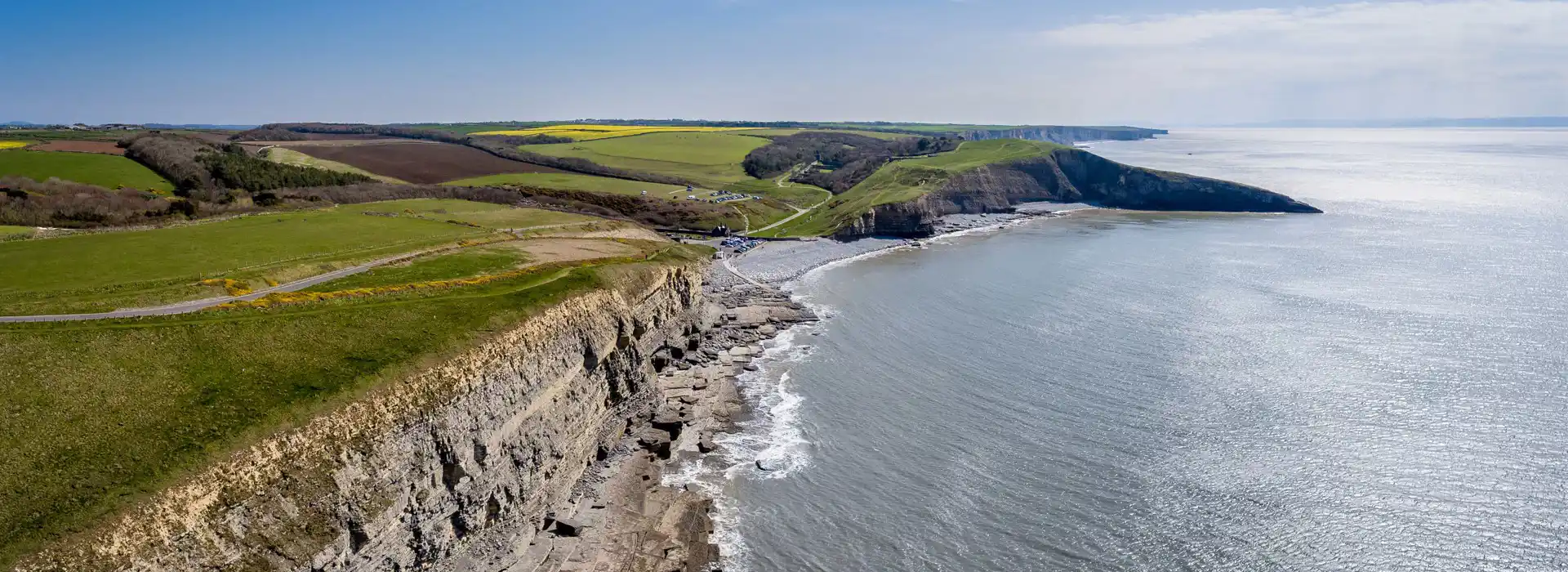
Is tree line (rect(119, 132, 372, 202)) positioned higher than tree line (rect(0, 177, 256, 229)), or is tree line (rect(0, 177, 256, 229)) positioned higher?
tree line (rect(119, 132, 372, 202))

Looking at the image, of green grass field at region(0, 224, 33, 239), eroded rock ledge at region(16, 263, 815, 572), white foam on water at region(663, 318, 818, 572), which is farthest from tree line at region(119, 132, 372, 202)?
white foam on water at region(663, 318, 818, 572)

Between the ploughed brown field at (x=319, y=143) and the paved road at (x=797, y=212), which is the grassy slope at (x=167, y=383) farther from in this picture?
the ploughed brown field at (x=319, y=143)

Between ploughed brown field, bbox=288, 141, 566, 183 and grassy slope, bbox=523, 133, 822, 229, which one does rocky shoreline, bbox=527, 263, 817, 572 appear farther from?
ploughed brown field, bbox=288, 141, 566, 183

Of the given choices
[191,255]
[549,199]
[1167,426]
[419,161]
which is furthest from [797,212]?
[191,255]

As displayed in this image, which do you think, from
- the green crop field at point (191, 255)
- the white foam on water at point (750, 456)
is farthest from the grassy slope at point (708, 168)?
the white foam on water at point (750, 456)

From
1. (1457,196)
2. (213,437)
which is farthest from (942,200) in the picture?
(213,437)

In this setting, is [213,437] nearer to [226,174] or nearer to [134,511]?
[134,511]
